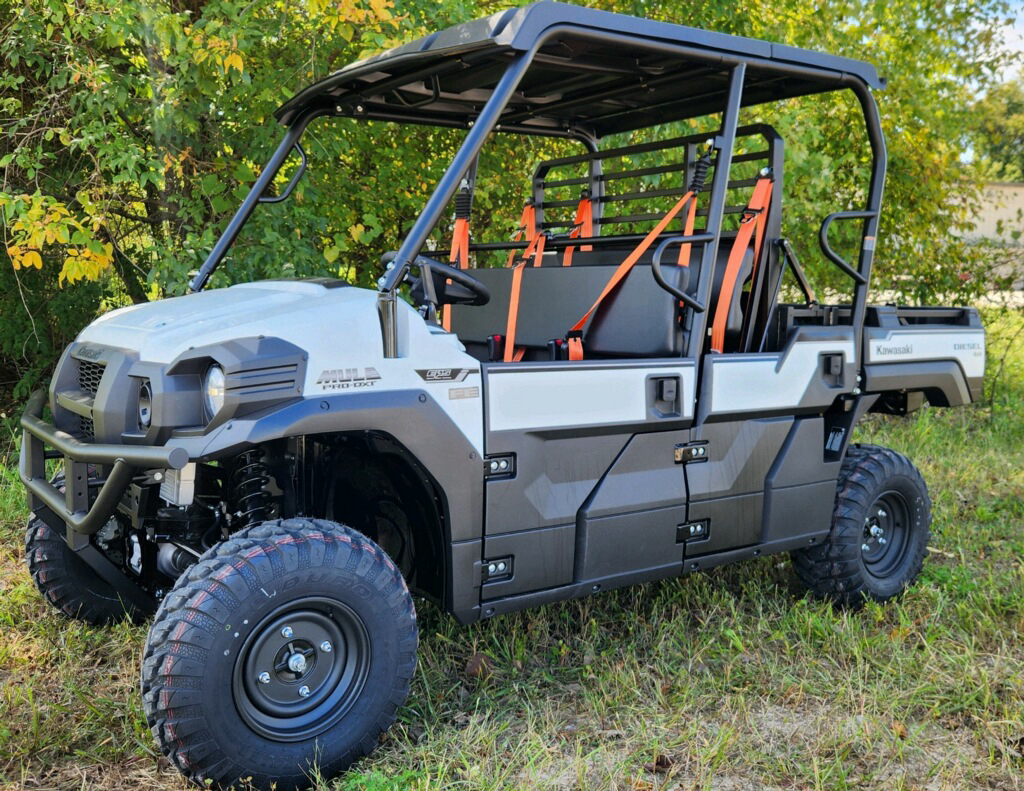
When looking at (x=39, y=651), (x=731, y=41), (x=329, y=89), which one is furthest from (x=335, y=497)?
(x=731, y=41)

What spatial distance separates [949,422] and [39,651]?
21.7 feet

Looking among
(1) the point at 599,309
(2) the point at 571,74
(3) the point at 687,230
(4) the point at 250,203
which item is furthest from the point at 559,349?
(4) the point at 250,203

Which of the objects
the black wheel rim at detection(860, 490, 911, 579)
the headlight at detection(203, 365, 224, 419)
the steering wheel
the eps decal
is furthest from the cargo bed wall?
the headlight at detection(203, 365, 224, 419)

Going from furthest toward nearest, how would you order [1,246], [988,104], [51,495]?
[988,104], [1,246], [51,495]

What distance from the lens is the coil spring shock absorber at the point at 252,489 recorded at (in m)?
2.87

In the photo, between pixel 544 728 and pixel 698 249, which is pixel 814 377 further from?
pixel 544 728

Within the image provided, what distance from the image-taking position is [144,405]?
265 cm

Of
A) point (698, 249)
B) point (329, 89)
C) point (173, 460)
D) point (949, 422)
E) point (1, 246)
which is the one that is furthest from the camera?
point (949, 422)

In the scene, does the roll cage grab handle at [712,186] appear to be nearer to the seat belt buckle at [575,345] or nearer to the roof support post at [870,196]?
the roof support post at [870,196]

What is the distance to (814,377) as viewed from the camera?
372 centimetres

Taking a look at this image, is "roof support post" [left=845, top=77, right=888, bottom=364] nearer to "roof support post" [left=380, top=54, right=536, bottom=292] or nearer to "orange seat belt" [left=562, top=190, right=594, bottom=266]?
"orange seat belt" [left=562, top=190, right=594, bottom=266]

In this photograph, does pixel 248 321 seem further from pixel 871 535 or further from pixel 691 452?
pixel 871 535

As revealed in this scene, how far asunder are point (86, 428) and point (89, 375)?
0.53 feet

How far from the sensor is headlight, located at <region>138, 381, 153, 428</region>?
8.60 ft
